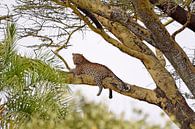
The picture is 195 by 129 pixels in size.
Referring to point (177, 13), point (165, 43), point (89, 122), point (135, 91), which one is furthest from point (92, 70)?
point (89, 122)

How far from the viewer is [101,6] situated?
185 inches

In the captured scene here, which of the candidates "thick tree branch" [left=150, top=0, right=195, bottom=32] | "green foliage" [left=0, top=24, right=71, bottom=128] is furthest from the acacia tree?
"green foliage" [left=0, top=24, right=71, bottom=128]

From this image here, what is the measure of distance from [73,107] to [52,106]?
226mm

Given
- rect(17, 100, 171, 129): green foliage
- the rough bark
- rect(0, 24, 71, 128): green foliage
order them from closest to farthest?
rect(17, 100, 171, 129): green foliage → rect(0, 24, 71, 128): green foliage → the rough bark

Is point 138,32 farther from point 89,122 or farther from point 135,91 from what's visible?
point 89,122

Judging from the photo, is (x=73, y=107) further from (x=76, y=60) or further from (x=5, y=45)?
(x=76, y=60)

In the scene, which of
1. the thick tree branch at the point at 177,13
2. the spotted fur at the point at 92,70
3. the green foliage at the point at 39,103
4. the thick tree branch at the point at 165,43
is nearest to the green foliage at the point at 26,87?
the green foliage at the point at 39,103

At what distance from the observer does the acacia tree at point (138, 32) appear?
4.63 metres

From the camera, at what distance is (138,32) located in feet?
15.9

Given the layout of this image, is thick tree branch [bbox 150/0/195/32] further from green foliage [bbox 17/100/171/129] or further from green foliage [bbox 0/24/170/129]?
green foliage [bbox 17/100/171/129]

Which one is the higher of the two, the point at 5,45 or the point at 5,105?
the point at 5,45

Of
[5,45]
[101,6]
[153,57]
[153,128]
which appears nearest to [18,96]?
[5,45]

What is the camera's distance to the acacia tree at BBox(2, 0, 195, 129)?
15.2ft

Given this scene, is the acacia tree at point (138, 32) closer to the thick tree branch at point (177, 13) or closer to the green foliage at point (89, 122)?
the thick tree branch at point (177, 13)
